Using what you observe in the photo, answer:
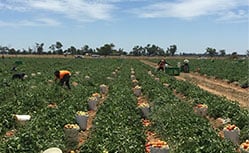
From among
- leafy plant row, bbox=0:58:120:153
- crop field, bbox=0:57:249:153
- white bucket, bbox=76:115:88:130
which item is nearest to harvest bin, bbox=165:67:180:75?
leafy plant row, bbox=0:58:120:153

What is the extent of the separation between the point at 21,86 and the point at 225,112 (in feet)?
34.0

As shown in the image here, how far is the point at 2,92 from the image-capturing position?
1773cm

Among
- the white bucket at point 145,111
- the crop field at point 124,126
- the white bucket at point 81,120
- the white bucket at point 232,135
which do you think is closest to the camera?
the crop field at point 124,126

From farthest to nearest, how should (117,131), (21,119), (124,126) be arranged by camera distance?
(21,119)
(124,126)
(117,131)

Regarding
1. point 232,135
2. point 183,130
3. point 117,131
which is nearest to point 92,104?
point 117,131

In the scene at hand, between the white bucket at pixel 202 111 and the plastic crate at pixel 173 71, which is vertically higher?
the white bucket at pixel 202 111

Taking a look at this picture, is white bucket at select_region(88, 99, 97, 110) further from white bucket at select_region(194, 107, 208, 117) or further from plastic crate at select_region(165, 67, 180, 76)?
plastic crate at select_region(165, 67, 180, 76)

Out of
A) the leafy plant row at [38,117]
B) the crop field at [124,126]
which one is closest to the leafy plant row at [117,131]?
the crop field at [124,126]

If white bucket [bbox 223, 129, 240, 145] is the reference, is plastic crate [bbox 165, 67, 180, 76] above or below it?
below

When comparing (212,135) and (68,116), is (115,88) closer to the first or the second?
(68,116)

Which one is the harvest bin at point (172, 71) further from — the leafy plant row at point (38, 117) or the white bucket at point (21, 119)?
the white bucket at point (21, 119)

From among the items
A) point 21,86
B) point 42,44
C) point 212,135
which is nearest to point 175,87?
point 21,86

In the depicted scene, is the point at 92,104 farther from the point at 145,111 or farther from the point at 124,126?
the point at 124,126

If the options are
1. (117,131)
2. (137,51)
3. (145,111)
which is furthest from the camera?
(137,51)
